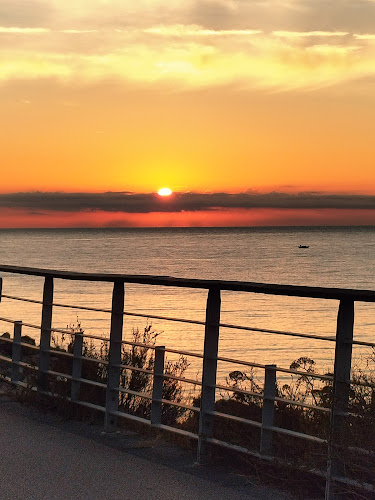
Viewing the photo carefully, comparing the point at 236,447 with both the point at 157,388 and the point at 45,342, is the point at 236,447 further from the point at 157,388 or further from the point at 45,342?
the point at 45,342

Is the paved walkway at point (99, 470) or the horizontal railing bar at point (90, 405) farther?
the horizontal railing bar at point (90, 405)

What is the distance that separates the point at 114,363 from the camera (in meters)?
7.49

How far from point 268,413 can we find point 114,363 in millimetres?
2015

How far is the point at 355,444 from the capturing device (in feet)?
16.5

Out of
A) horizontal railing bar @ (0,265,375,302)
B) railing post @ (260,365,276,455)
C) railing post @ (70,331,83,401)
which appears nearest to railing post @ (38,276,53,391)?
horizontal railing bar @ (0,265,375,302)

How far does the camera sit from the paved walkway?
5.48 meters

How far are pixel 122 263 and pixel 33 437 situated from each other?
97.4m

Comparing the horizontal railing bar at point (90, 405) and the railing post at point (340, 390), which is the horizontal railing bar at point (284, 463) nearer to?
the railing post at point (340, 390)

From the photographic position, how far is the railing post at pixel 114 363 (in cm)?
743

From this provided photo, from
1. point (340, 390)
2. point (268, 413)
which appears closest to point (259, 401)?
point (268, 413)

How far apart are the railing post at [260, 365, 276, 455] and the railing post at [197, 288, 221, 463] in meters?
0.54

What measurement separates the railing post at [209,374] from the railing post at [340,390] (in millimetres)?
1299

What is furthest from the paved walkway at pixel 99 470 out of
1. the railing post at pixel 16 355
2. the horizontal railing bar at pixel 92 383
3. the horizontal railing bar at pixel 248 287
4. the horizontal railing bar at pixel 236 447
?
the railing post at pixel 16 355

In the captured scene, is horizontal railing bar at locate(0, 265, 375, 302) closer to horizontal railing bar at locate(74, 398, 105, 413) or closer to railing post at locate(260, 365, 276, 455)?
railing post at locate(260, 365, 276, 455)
